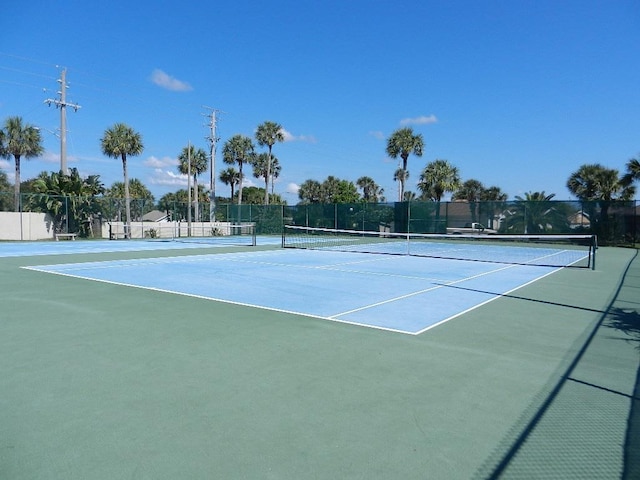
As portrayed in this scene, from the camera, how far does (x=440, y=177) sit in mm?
50031

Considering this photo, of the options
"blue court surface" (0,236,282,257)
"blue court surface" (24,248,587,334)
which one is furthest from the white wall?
"blue court surface" (24,248,587,334)

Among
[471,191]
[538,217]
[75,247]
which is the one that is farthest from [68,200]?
[471,191]

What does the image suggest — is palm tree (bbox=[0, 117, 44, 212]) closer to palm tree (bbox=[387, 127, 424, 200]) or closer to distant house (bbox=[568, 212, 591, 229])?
palm tree (bbox=[387, 127, 424, 200])

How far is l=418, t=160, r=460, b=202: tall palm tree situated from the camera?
49875 millimetres

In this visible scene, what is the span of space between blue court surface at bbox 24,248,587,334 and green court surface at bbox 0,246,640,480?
0.88 metres

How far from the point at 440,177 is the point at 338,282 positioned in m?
41.4

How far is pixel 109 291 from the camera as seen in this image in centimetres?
984

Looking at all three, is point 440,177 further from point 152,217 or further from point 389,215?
point 152,217

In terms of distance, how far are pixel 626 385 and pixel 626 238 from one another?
27.8 meters

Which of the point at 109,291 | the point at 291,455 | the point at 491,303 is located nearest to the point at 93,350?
the point at 291,455

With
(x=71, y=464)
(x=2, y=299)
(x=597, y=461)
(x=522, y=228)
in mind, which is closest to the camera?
(x=71, y=464)

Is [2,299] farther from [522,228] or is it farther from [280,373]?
[522,228]

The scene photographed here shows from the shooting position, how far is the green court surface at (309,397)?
10.3 feet

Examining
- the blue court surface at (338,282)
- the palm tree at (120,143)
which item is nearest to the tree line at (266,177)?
the palm tree at (120,143)
